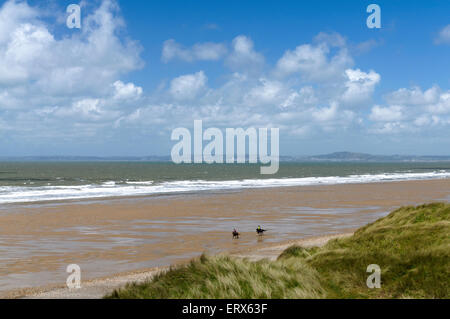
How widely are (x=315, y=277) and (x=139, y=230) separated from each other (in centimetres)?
1608

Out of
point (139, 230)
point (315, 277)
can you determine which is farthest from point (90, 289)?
point (139, 230)

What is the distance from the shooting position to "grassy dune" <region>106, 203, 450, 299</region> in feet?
31.7

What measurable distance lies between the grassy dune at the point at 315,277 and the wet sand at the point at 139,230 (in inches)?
220

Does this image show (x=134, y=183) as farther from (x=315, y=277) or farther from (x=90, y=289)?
(x=315, y=277)

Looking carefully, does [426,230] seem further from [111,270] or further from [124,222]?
[124,222]

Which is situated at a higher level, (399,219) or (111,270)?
(399,219)

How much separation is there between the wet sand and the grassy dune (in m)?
5.59

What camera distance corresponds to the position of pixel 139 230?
2552 centimetres

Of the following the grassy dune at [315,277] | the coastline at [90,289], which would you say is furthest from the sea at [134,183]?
the grassy dune at [315,277]

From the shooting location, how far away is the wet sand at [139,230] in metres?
17.1

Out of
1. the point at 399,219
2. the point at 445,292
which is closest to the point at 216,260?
the point at 445,292

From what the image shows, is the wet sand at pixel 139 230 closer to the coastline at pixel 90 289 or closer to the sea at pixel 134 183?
the coastline at pixel 90 289
